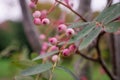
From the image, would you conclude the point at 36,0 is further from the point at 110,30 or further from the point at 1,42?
the point at 1,42

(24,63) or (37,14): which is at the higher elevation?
(37,14)

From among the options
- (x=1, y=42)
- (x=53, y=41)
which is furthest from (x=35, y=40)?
(x=1, y=42)

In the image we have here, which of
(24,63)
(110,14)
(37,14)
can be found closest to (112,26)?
(110,14)

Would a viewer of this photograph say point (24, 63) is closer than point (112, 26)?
No

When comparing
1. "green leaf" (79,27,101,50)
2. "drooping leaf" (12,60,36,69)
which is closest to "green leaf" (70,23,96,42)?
"green leaf" (79,27,101,50)

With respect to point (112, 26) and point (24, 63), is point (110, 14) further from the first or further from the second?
point (24, 63)

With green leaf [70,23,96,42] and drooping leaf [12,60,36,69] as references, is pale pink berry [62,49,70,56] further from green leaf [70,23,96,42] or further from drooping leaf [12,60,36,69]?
drooping leaf [12,60,36,69]

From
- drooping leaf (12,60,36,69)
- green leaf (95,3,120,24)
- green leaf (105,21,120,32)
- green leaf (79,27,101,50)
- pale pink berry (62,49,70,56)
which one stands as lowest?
drooping leaf (12,60,36,69)

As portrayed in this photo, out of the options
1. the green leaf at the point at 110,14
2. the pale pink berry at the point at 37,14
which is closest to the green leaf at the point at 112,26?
the green leaf at the point at 110,14
